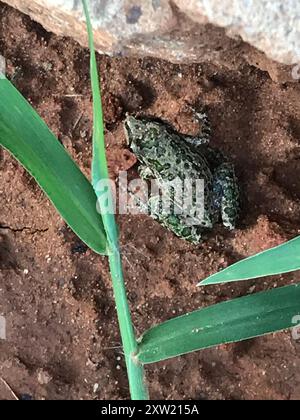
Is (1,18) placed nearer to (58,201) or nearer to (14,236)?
(14,236)

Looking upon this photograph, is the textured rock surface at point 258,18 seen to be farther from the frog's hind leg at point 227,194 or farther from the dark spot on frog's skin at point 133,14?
the frog's hind leg at point 227,194

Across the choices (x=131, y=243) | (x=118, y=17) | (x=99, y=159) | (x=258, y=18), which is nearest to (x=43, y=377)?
(x=131, y=243)

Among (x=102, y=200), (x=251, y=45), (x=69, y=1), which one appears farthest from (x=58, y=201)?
(x=251, y=45)

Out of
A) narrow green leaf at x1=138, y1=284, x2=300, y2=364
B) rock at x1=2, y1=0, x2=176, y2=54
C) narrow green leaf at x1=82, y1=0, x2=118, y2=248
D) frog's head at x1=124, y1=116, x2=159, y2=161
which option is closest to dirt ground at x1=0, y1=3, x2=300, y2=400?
frog's head at x1=124, y1=116, x2=159, y2=161

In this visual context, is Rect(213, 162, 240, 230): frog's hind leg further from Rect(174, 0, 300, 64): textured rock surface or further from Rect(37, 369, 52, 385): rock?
Rect(37, 369, 52, 385): rock

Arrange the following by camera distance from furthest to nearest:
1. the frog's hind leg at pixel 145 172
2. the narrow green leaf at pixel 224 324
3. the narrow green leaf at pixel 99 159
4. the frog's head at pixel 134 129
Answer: the frog's hind leg at pixel 145 172, the frog's head at pixel 134 129, the narrow green leaf at pixel 224 324, the narrow green leaf at pixel 99 159

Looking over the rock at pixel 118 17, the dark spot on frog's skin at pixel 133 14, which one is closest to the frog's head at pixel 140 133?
the rock at pixel 118 17
